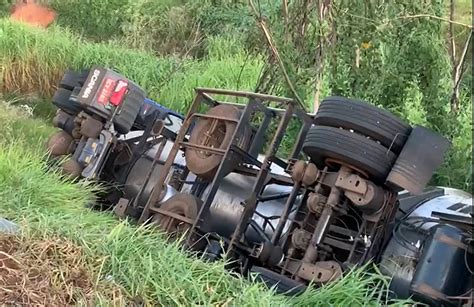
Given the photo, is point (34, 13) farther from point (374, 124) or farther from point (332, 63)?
point (374, 124)

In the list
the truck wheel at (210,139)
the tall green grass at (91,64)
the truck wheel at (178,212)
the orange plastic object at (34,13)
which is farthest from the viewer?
the orange plastic object at (34,13)

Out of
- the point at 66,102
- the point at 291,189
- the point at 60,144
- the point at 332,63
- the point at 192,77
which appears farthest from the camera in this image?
the point at 192,77

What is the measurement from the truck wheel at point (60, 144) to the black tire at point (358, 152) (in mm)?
2341

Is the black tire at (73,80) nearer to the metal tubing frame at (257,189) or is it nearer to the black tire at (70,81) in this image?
the black tire at (70,81)

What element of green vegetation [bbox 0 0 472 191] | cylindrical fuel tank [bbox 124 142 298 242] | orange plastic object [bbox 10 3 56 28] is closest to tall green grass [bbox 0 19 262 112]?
green vegetation [bbox 0 0 472 191]

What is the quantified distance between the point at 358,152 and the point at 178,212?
48.3 inches

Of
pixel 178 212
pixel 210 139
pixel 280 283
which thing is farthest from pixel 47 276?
pixel 210 139

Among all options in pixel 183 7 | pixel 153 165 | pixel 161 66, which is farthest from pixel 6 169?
pixel 183 7

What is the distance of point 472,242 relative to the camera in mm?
3541

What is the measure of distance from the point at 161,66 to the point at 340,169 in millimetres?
6191

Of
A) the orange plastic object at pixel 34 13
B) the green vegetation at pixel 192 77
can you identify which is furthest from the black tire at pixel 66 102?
the orange plastic object at pixel 34 13

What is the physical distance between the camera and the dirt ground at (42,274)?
2.87m

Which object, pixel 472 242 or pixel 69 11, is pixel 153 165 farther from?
pixel 69 11

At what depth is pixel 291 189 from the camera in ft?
14.5
